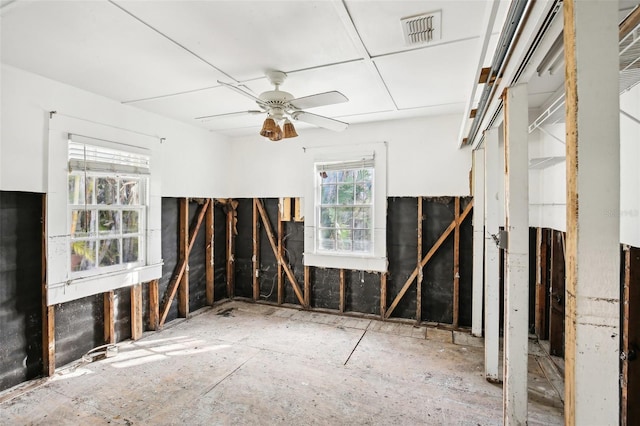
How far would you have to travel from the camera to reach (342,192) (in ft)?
14.2

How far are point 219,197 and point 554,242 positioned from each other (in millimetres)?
4398

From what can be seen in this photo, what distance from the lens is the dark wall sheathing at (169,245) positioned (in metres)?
4.01

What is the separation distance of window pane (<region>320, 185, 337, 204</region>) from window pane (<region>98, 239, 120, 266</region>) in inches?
102

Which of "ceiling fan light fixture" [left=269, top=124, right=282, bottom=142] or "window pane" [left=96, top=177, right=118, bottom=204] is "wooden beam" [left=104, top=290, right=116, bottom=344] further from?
"ceiling fan light fixture" [left=269, top=124, right=282, bottom=142]

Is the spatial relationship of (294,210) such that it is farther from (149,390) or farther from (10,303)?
(10,303)

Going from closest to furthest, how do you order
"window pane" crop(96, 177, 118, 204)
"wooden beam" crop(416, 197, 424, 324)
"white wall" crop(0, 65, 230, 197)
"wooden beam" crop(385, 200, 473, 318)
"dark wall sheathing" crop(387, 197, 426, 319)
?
"white wall" crop(0, 65, 230, 197) < "window pane" crop(96, 177, 118, 204) < "wooden beam" crop(385, 200, 473, 318) < "wooden beam" crop(416, 197, 424, 324) < "dark wall sheathing" crop(387, 197, 426, 319)

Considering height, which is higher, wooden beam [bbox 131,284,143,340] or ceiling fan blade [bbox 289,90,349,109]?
ceiling fan blade [bbox 289,90,349,109]

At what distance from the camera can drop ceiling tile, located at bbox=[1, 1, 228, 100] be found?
1790 mm

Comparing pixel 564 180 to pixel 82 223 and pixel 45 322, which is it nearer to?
pixel 82 223

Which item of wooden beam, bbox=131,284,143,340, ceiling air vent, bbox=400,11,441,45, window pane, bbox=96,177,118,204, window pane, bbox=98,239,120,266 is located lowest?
wooden beam, bbox=131,284,143,340

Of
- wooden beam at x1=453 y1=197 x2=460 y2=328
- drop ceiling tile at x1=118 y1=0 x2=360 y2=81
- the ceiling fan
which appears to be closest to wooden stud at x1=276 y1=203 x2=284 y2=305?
the ceiling fan

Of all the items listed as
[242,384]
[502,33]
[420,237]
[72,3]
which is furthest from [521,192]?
[72,3]

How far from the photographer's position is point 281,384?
263 centimetres

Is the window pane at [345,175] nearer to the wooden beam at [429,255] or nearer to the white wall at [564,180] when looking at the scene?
the wooden beam at [429,255]
